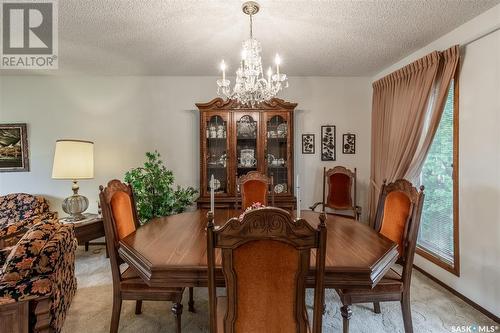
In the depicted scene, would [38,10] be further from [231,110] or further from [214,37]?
[231,110]

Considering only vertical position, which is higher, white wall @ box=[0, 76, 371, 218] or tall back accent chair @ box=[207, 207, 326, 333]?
white wall @ box=[0, 76, 371, 218]

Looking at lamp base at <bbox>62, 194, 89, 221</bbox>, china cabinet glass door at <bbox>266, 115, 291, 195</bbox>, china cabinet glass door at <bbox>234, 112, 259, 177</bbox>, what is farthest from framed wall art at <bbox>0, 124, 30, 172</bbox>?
china cabinet glass door at <bbox>266, 115, 291, 195</bbox>

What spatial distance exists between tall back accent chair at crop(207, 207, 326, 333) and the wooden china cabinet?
233 centimetres

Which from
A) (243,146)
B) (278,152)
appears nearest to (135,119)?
(243,146)

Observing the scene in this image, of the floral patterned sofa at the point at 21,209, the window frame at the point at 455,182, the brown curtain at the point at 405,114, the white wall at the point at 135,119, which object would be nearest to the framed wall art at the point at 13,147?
the white wall at the point at 135,119

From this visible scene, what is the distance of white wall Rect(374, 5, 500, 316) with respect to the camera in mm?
2006

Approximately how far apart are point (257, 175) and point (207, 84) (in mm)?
1774

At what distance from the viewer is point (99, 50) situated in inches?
110

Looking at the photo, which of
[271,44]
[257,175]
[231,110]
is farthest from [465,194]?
[231,110]

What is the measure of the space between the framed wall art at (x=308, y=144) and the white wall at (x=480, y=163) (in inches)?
70.6

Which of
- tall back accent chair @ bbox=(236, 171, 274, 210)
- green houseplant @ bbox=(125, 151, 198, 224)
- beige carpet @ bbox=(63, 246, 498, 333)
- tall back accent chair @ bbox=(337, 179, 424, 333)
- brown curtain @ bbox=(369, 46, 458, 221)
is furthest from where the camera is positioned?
green houseplant @ bbox=(125, 151, 198, 224)

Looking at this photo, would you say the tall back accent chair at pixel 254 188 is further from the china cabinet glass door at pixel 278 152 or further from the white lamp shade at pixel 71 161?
the white lamp shade at pixel 71 161

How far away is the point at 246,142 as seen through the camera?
349cm

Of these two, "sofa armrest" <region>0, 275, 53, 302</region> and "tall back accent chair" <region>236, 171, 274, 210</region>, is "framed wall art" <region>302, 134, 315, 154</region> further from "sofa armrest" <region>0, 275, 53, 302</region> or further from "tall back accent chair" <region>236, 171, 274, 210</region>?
"sofa armrest" <region>0, 275, 53, 302</region>
